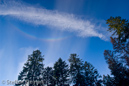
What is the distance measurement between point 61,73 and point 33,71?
313 inches

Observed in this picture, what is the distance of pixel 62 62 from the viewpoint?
81.1 feet

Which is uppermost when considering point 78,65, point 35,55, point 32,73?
point 35,55

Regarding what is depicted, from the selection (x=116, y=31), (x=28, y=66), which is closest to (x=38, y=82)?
(x=28, y=66)

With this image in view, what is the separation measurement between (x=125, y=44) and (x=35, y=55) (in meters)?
23.1

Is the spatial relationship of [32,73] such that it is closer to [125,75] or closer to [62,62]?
[62,62]

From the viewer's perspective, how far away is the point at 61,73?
22.6 m

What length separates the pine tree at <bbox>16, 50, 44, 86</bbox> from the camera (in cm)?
1904

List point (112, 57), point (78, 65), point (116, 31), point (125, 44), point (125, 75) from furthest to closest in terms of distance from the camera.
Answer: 1. point (112, 57)
2. point (78, 65)
3. point (125, 75)
4. point (125, 44)
5. point (116, 31)

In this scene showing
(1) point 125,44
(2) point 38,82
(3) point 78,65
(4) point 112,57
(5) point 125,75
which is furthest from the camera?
(4) point 112,57

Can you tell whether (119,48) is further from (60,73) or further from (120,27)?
(60,73)

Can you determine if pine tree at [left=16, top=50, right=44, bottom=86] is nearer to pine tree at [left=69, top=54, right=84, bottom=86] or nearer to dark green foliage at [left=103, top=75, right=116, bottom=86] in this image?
pine tree at [left=69, top=54, right=84, bottom=86]

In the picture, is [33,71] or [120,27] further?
[33,71]

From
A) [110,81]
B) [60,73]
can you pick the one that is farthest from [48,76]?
[110,81]

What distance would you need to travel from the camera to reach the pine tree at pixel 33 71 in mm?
19038
